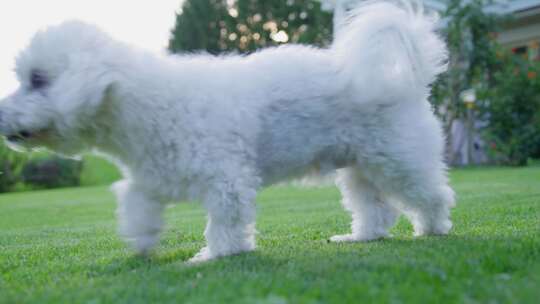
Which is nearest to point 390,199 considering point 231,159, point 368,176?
point 368,176

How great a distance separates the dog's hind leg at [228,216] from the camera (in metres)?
3.80

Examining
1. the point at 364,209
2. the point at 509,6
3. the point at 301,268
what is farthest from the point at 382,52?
the point at 509,6

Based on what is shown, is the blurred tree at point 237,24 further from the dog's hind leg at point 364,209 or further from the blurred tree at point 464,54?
the dog's hind leg at point 364,209

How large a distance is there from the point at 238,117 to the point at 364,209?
154 centimetres

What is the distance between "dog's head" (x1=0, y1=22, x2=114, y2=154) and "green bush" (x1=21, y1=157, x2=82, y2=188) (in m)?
18.7

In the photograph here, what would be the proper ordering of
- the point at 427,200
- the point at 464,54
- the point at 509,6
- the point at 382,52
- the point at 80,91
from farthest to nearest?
the point at 509,6 < the point at 464,54 < the point at 427,200 < the point at 382,52 < the point at 80,91

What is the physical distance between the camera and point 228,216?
3.83m

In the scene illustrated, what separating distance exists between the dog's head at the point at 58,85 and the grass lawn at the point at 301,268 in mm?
879

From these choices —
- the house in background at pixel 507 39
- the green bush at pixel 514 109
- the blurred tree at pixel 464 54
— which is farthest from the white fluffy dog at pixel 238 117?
the house in background at pixel 507 39

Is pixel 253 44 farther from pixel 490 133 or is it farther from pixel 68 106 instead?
pixel 68 106

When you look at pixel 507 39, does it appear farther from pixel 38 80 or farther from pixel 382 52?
pixel 38 80

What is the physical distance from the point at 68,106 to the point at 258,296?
166cm

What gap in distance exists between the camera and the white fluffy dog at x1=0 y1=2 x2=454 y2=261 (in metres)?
3.63

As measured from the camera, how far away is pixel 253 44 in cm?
3797
